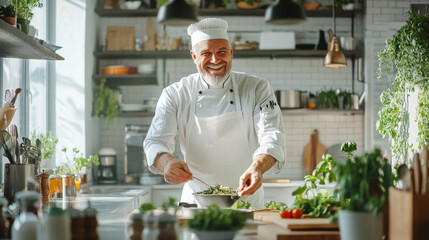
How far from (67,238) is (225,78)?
2197 millimetres

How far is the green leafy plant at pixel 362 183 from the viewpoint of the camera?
1891 millimetres

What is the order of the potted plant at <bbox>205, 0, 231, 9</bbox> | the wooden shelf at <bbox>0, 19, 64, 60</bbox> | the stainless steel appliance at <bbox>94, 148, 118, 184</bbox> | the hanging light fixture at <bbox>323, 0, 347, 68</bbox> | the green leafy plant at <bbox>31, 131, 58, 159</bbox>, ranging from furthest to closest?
the potted plant at <bbox>205, 0, 231, 9</bbox> < the stainless steel appliance at <bbox>94, 148, 118, 184</bbox> < the hanging light fixture at <bbox>323, 0, 347, 68</bbox> < the green leafy plant at <bbox>31, 131, 58, 159</bbox> < the wooden shelf at <bbox>0, 19, 64, 60</bbox>

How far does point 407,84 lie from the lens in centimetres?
407

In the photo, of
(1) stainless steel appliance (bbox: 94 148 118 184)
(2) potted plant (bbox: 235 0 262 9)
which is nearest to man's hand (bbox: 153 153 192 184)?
(1) stainless steel appliance (bbox: 94 148 118 184)

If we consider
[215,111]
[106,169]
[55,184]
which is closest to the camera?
[215,111]

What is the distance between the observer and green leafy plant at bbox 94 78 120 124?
22.4ft

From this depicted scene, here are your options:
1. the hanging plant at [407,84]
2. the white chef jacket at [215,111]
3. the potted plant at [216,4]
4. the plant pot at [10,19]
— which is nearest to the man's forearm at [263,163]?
the white chef jacket at [215,111]

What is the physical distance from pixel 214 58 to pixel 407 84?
1.39 meters

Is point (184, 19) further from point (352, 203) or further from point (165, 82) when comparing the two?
point (165, 82)

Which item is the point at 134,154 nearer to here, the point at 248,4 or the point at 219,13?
the point at 219,13

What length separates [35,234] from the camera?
189 cm

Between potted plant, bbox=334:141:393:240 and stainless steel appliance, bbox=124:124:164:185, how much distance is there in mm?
4748

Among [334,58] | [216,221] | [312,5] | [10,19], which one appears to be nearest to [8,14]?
[10,19]

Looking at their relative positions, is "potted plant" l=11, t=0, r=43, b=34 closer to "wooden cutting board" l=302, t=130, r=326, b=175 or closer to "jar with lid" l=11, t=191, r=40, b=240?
"jar with lid" l=11, t=191, r=40, b=240
